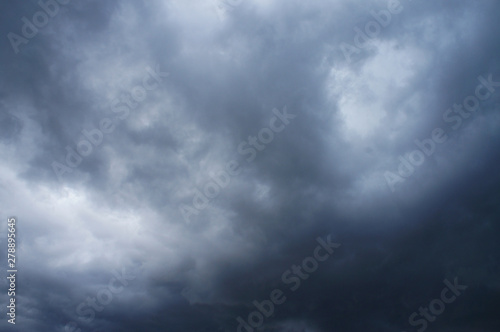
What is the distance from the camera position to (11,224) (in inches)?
3917

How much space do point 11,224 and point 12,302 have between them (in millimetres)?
12095

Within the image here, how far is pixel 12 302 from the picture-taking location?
99812mm

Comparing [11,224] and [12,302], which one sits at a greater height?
[11,224]
